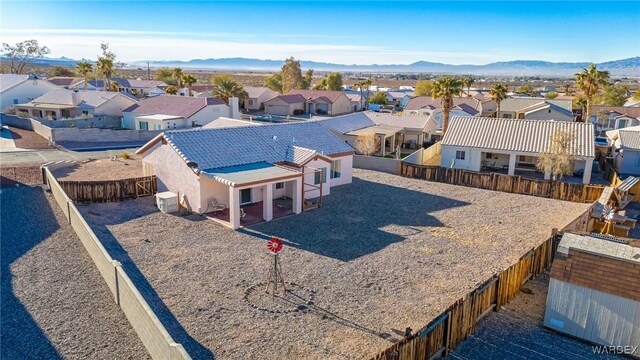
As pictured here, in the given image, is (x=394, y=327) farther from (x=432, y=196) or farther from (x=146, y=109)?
(x=146, y=109)

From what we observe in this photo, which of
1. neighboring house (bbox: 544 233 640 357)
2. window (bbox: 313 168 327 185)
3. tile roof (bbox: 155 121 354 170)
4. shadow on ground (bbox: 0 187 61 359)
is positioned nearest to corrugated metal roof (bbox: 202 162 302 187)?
tile roof (bbox: 155 121 354 170)

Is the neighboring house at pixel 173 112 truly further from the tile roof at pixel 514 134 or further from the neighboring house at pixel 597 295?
the neighboring house at pixel 597 295

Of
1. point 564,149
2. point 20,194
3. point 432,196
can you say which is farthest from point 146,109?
point 564,149

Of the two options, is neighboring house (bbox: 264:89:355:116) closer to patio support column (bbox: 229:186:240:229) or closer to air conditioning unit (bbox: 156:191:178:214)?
air conditioning unit (bbox: 156:191:178:214)

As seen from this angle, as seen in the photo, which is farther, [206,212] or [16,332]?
[206,212]

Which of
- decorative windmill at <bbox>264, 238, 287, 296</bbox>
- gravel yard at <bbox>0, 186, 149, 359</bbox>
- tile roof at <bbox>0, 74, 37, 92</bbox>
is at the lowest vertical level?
gravel yard at <bbox>0, 186, 149, 359</bbox>

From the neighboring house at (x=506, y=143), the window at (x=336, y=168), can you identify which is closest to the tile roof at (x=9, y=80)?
the window at (x=336, y=168)

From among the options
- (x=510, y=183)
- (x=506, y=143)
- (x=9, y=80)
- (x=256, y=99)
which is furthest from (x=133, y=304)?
(x=256, y=99)
